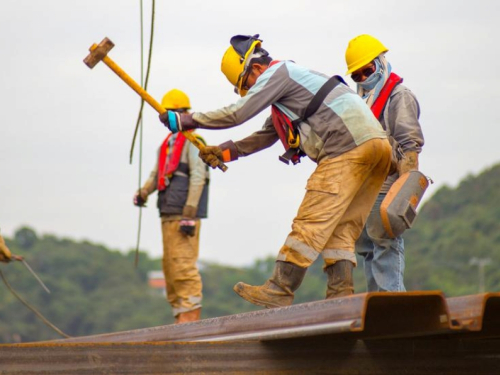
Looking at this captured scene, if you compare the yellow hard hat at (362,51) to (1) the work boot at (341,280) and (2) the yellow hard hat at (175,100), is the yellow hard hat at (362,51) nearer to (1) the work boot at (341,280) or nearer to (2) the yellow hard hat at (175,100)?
(1) the work boot at (341,280)

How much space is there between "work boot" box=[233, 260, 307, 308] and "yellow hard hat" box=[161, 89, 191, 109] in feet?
15.7

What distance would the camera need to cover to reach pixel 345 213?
720 centimetres

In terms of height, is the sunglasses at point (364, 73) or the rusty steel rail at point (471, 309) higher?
the sunglasses at point (364, 73)

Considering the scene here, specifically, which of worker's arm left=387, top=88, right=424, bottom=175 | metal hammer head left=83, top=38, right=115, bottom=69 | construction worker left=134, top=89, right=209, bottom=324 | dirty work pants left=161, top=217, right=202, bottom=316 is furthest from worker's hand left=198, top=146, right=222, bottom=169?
dirty work pants left=161, top=217, right=202, bottom=316

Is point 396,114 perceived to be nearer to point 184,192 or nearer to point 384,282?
point 384,282

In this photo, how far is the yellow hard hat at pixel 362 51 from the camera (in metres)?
8.12

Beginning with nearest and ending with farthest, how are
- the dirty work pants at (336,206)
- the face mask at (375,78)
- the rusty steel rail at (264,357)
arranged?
1. the rusty steel rail at (264,357)
2. the dirty work pants at (336,206)
3. the face mask at (375,78)

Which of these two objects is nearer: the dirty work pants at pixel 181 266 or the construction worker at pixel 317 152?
the construction worker at pixel 317 152

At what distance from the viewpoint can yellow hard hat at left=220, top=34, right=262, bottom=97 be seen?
731 cm

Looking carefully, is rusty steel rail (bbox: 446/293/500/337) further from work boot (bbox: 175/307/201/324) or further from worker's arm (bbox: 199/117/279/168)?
work boot (bbox: 175/307/201/324)

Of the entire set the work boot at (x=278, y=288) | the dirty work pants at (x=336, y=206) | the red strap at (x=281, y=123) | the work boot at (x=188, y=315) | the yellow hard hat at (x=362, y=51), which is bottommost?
the work boot at (x=278, y=288)

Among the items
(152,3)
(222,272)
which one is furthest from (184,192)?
(222,272)

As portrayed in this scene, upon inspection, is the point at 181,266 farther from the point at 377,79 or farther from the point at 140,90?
the point at 140,90

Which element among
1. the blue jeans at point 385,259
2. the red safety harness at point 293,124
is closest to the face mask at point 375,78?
the blue jeans at point 385,259
